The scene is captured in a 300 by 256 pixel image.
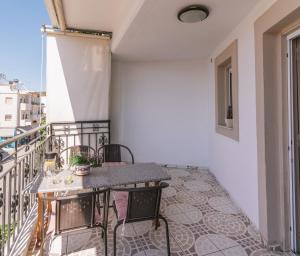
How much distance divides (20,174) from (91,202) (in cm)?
89

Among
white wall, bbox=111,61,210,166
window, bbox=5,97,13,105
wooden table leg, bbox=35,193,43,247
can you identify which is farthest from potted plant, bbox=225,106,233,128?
window, bbox=5,97,13,105

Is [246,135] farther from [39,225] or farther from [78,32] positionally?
[78,32]

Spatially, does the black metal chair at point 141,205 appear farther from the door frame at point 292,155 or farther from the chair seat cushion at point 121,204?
the door frame at point 292,155

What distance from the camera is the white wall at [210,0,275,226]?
2184 mm

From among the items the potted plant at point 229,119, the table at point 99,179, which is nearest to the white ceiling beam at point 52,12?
the table at point 99,179

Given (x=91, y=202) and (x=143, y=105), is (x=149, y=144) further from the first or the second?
(x=91, y=202)

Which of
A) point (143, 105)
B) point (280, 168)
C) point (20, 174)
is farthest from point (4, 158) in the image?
point (143, 105)

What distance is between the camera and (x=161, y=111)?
4.46 meters

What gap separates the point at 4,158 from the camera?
1416 mm

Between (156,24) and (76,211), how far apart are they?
2.24m

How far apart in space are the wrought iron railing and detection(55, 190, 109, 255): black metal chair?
408 mm

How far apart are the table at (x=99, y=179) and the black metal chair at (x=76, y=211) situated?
20cm

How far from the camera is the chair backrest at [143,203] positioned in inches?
62.9

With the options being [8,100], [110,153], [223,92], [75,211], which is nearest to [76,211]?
[75,211]
